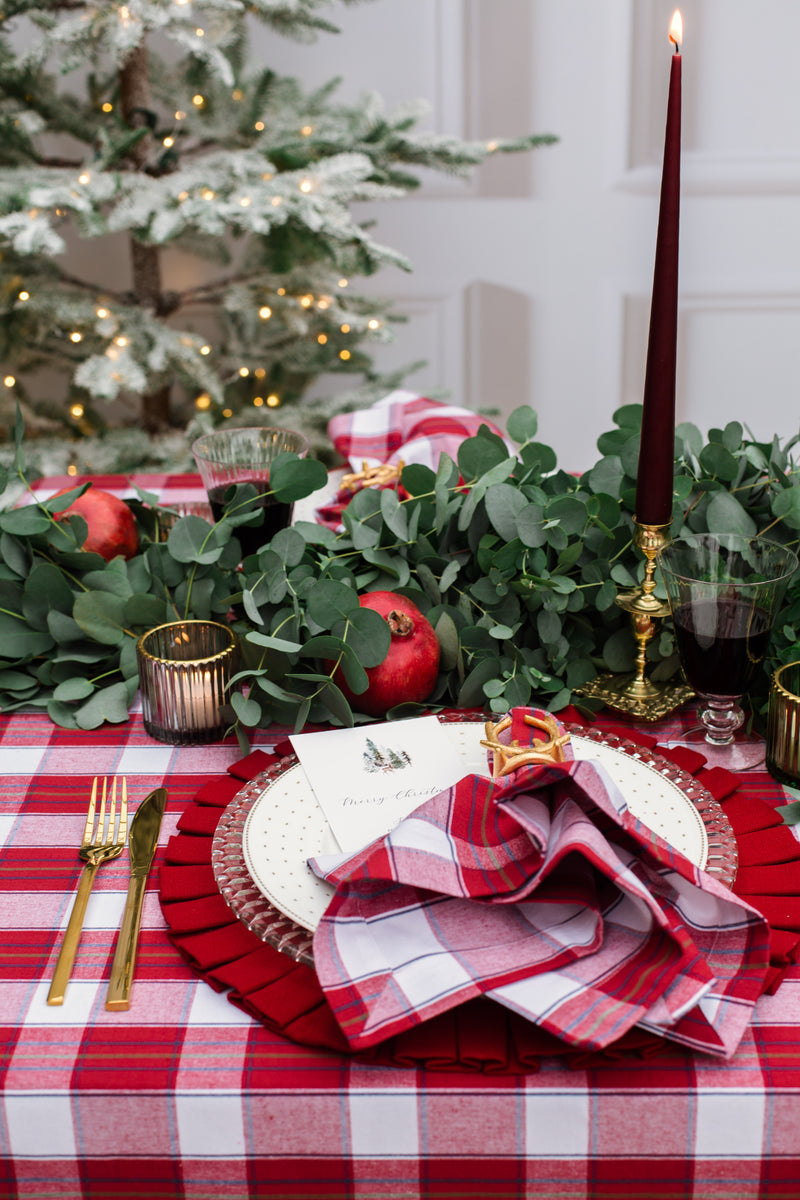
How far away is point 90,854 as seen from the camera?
0.66 meters

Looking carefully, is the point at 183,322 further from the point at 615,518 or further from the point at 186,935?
the point at 186,935

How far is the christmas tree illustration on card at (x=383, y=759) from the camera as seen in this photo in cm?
71

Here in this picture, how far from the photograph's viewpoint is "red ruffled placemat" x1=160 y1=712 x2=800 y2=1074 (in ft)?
1.64

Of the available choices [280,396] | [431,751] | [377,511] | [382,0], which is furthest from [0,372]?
[431,751]

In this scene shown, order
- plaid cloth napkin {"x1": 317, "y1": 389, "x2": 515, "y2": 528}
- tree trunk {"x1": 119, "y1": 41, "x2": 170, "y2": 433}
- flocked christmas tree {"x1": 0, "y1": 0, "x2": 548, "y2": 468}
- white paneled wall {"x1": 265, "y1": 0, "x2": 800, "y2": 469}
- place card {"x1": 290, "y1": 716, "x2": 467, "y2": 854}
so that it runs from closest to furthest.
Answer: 1. place card {"x1": 290, "y1": 716, "x2": 467, "y2": 854}
2. plaid cloth napkin {"x1": 317, "y1": 389, "x2": 515, "y2": 528}
3. flocked christmas tree {"x1": 0, "y1": 0, "x2": 548, "y2": 468}
4. tree trunk {"x1": 119, "y1": 41, "x2": 170, "y2": 433}
5. white paneled wall {"x1": 265, "y1": 0, "x2": 800, "y2": 469}

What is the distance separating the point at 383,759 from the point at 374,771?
17mm

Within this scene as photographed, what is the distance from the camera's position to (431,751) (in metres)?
0.74

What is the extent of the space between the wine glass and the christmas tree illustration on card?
22cm

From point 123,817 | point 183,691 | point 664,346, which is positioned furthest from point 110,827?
point 664,346

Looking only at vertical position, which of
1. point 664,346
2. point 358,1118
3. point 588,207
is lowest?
point 358,1118

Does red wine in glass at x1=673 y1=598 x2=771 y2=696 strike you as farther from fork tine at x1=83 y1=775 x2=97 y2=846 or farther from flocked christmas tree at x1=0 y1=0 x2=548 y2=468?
flocked christmas tree at x1=0 y1=0 x2=548 y2=468

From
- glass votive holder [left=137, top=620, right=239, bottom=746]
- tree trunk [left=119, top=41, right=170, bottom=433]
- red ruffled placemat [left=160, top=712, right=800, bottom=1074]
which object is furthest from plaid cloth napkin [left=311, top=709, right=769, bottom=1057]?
tree trunk [left=119, top=41, right=170, bottom=433]

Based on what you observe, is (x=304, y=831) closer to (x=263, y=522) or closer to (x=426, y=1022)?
(x=426, y=1022)

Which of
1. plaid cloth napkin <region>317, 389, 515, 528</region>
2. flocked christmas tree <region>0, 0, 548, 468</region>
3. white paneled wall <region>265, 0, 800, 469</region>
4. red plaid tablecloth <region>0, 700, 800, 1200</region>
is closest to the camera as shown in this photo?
red plaid tablecloth <region>0, 700, 800, 1200</region>
